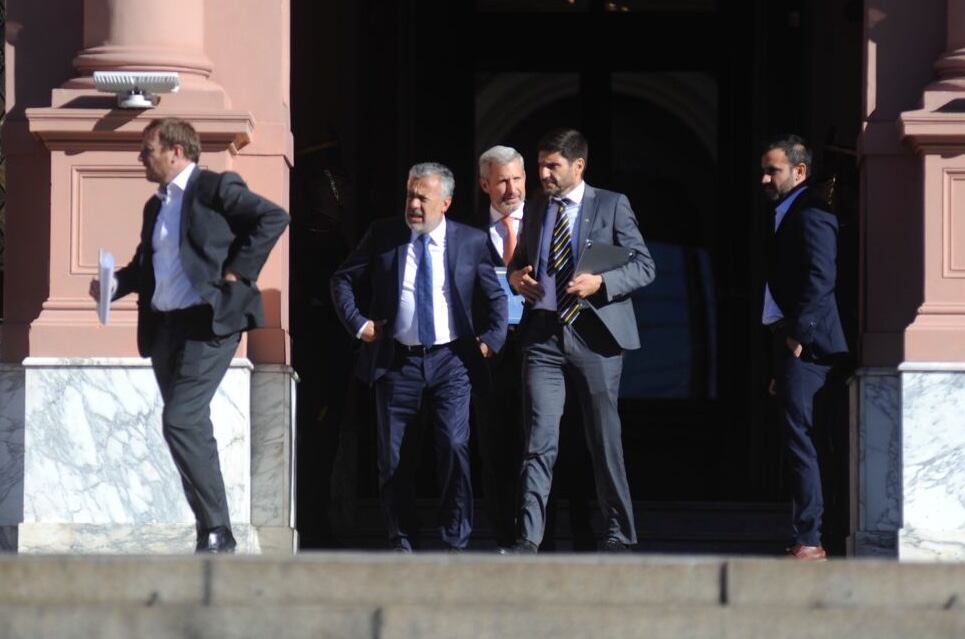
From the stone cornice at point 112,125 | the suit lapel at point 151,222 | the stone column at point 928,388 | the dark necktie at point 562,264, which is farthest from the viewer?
the stone cornice at point 112,125

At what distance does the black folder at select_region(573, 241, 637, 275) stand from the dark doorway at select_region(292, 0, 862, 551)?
3.68 meters

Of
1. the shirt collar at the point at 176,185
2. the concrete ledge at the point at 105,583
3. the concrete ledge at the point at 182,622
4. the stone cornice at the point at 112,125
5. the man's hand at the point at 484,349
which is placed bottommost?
the concrete ledge at the point at 182,622

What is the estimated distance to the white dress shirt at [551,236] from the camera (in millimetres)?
12531

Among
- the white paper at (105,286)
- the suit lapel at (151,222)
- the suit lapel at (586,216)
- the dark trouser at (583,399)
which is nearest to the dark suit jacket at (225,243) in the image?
the suit lapel at (151,222)

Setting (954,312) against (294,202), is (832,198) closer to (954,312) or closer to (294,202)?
(954,312)

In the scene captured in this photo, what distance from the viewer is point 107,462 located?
12.8m

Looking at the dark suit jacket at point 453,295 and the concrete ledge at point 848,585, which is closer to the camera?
the concrete ledge at point 848,585

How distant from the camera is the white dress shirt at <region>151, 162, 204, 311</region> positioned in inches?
460

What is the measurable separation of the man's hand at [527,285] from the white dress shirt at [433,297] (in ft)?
1.11

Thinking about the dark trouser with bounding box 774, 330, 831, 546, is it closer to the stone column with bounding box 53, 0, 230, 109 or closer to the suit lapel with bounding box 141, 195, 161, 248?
the stone column with bounding box 53, 0, 230, 109

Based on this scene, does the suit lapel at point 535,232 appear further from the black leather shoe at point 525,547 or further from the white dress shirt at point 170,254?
the white dress shirt at point 170,254

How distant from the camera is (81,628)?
9625mm

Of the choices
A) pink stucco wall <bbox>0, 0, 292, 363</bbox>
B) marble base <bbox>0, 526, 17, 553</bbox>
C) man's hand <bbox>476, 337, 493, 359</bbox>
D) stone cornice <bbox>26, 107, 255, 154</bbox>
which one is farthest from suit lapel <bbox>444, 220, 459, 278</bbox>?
marble base <bbox>0, 526, 17, 553</bbox>

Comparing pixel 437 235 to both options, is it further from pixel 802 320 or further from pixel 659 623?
pixel 659 623
